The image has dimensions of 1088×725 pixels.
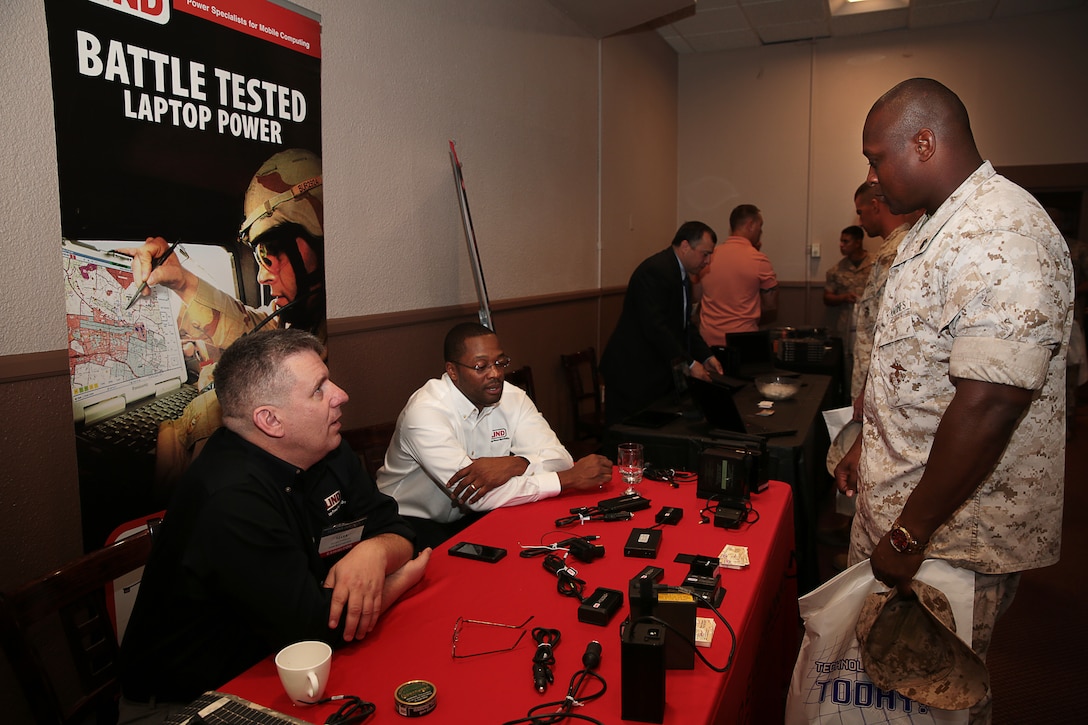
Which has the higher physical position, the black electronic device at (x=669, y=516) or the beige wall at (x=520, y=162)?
the beige wall at (x=520, y=162)

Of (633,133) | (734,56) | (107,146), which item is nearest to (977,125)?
(734,56)

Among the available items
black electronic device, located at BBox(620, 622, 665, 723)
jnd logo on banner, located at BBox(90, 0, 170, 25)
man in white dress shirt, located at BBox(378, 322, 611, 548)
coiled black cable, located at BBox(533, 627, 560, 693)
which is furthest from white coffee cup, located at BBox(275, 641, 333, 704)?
jnd logo on banner, located at BBox(90, 0, 170, 25)

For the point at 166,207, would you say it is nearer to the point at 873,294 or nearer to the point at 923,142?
the point at 923,142

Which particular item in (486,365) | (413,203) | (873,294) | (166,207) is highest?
(413,203)

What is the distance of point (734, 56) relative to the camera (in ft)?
23.8

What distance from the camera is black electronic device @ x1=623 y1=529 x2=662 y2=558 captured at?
1.69 metres

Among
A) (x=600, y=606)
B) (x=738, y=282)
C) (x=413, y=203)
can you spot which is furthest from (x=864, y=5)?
(x=600, y=606)

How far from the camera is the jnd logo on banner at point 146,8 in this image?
6.07ft

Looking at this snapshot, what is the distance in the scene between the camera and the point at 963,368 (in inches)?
55.1

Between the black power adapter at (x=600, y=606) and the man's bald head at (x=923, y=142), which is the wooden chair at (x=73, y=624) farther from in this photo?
the man's bald head at (x=923, y=142)

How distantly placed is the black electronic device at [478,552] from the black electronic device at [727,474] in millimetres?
672

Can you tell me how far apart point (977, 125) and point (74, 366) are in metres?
7.24

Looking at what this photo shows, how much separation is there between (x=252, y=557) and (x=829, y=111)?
7.10 metres

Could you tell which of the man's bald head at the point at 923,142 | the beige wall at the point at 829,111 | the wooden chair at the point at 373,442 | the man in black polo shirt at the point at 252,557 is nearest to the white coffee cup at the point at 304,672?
the man in black polo shirt at the point at 252,557
